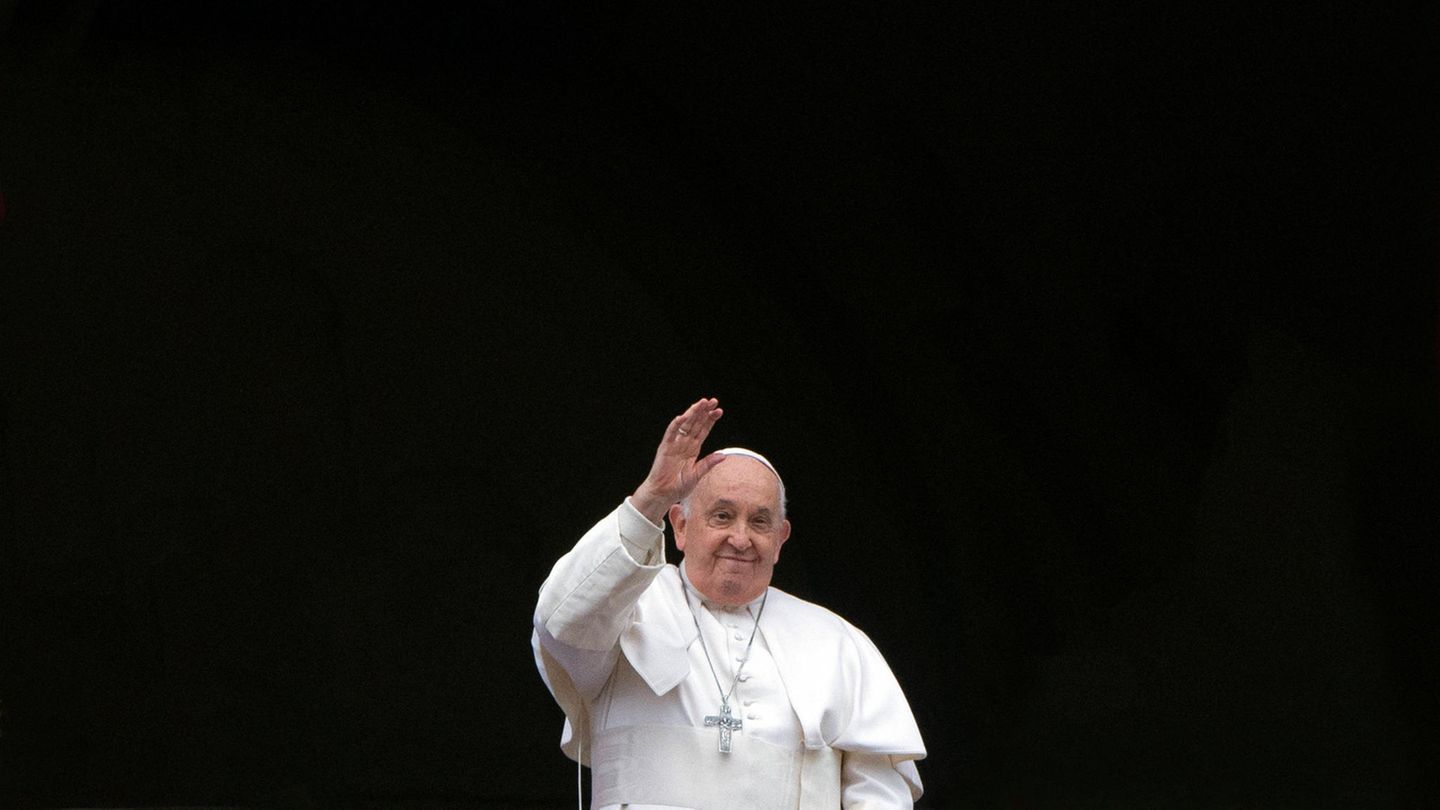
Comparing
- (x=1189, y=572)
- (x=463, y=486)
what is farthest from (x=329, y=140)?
(x=1189, y=572)

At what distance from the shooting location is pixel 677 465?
378 centimetres

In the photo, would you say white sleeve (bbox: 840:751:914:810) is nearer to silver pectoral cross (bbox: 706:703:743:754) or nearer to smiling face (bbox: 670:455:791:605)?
silver pectoral cross (bbox: 706:703:743:754)

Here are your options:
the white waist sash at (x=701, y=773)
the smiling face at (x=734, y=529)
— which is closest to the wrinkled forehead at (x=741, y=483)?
the smiling face at (x=734, y=529)

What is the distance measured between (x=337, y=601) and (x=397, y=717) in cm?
35

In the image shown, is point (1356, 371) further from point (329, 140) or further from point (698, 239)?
point (329, 140)

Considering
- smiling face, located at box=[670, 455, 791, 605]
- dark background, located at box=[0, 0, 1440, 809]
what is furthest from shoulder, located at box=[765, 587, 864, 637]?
dark background, located at box=[0, 0, 1440, 809]

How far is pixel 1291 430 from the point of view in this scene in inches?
236

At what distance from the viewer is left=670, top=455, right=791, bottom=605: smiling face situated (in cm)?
415

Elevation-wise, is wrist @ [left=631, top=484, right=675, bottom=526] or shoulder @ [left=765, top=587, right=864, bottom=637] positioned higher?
wrist @ [left=631, top=484, right=675, bottom=526]

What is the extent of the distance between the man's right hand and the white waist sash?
48 centimetres

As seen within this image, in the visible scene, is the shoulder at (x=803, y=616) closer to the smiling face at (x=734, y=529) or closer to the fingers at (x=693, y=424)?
the smiling face at (x=734, y=529)

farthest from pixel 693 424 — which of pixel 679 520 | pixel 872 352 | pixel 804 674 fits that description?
pixel 872 352

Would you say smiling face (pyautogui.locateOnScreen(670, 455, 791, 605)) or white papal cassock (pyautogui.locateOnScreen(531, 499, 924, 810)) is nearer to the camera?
white papal cassock (pyautogui.locateOnScreen(531, 499, 924, 810))

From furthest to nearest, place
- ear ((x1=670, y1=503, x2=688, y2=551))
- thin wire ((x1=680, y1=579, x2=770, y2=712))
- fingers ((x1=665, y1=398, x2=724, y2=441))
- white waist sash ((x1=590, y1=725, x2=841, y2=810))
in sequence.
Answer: ear ((x1=670, y1=503, x2=688, y2=551)) → thin wire ((x1=680, y1=579, x2=770, y2=712)) → white waist sash ((x1=590, y1=725, x2=841, y2=810)) → fingers ((x1=665, y1=398, x2=724, y2=441))
